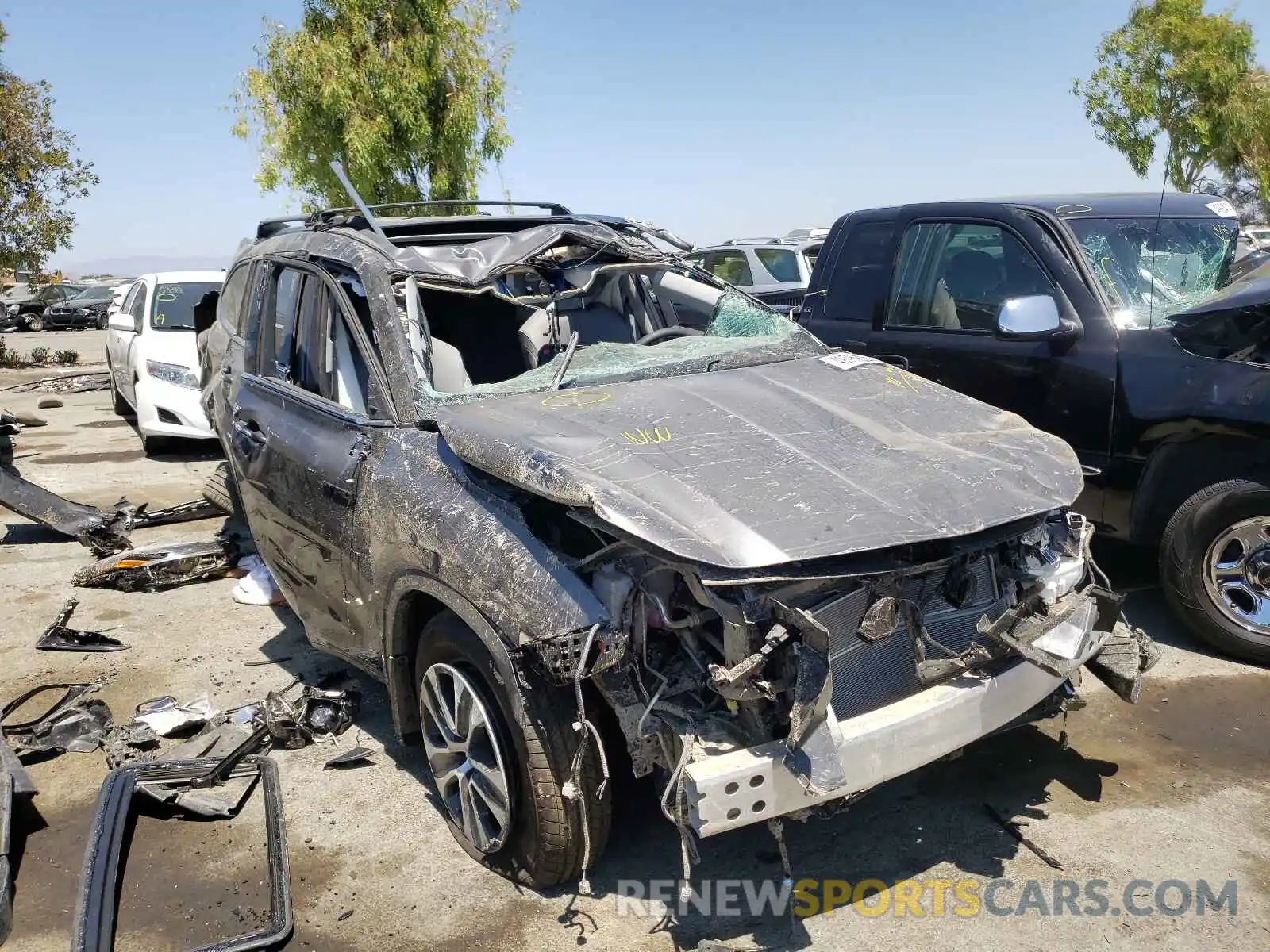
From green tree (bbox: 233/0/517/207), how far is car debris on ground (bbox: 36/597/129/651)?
34.1 feet

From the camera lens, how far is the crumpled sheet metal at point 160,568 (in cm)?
642

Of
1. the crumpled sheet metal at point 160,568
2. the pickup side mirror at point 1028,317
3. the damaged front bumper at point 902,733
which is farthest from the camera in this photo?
the crumpled sheet metal at point 160,568

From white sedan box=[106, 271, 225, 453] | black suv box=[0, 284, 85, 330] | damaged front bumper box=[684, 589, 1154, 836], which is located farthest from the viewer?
black suv box=[0, 284, 85, 330]

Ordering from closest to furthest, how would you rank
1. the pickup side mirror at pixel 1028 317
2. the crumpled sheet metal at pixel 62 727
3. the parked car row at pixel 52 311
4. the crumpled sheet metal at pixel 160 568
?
1. the crumpled sheet metal at pixel 62 727
2. the pickup side mirror at pixel 1028 317
3. the crumpled sheet metal at pixel 160 568
4. the parked car row at pixel 52 311

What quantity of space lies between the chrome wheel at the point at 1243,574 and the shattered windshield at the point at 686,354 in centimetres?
205

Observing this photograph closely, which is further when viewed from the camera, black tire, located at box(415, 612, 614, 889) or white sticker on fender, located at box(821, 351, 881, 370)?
white sticker on fender, located at box(821, 351, 881, 370)

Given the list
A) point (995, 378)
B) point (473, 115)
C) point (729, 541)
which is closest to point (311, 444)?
point (729, 541)

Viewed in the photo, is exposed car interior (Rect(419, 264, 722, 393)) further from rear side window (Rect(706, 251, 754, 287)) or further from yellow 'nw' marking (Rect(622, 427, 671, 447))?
rear side window (Rect(706, 251, 754, 287))

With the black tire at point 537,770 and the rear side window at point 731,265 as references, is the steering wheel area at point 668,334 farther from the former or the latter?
the rear side window at point 731,265

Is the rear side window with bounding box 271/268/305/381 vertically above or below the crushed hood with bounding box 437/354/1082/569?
above

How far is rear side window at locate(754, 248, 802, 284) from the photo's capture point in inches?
582

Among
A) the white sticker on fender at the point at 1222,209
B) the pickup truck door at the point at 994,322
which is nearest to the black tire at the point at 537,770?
the pickup truck door at the point at 994,322

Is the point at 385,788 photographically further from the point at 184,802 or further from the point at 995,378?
the point at 995,378

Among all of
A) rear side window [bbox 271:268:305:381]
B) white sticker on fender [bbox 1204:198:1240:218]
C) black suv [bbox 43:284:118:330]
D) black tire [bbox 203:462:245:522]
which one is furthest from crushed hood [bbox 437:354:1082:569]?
black suv [bbox 43:284:118:330]
